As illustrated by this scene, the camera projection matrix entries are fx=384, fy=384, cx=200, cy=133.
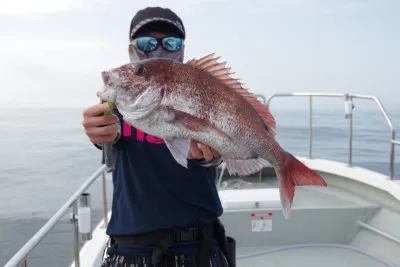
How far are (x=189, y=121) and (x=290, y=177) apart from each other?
48 centimetres

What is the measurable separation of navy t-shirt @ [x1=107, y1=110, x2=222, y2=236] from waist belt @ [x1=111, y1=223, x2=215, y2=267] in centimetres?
3

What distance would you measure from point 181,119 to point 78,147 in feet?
88.3

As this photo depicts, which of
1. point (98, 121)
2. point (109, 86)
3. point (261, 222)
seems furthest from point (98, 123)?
point (261, 222)

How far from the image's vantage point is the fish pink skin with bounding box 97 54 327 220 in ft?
4.31

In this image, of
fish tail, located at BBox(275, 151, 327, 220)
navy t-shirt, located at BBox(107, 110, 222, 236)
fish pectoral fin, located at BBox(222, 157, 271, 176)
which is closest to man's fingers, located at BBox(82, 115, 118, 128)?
navy t-shirt, located at BBox(107, 110, 222, 236)

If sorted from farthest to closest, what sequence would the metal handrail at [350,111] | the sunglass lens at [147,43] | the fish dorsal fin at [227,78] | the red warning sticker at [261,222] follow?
1. the red warning sticker at [261,222]
2. the metal handrail at [350,111]
3. the sunglass lens at [147,43]
4. the fish dorsal fin at [227,78]

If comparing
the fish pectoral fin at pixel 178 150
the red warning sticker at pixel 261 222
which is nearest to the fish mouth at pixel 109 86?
the fish pectoral fin at pixel 178 150

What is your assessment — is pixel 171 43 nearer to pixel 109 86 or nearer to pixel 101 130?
pixel 109 86

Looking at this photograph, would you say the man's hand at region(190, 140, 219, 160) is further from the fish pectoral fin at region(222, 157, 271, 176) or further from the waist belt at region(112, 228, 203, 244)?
the waist belt at region(112, 228, 203, 244)

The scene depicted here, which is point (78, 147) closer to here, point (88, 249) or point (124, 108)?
point (88, 249)

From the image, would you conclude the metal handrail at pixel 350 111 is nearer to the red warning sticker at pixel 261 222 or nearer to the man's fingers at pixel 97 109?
the red warning sticker at pixel 261 222

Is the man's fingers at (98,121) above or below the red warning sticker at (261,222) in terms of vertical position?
above

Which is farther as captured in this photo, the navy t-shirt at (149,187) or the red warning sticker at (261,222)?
the red warning sticker at (261,222)

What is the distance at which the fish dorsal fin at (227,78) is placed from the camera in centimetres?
144
